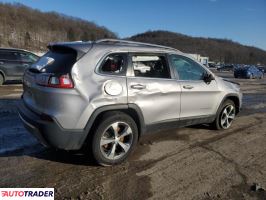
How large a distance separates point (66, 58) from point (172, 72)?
1799 millimetres

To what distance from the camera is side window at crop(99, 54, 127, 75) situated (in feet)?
15.6

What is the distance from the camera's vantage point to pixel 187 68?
5977 millimetres

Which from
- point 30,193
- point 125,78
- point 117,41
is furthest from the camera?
point 117,41

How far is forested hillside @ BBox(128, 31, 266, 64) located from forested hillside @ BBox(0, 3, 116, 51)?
26.8 metres

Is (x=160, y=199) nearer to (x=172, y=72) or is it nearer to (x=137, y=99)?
(x=137, y=99)

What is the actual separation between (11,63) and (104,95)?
10.9 metres

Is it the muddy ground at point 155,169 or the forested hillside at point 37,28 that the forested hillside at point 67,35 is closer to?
→ the forested hillside at point 37,28

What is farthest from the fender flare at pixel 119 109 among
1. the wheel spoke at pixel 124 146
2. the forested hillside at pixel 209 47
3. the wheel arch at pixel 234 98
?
the forested hillside at pixel 209 47

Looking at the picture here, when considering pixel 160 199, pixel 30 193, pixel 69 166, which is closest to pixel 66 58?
pixel 69 166

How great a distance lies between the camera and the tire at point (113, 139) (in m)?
4.61

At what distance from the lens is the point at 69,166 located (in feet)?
15.6

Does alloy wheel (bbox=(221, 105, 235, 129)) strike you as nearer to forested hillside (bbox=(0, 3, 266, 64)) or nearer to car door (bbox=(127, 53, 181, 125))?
car door (bbox=(127, 53, 181, 125))

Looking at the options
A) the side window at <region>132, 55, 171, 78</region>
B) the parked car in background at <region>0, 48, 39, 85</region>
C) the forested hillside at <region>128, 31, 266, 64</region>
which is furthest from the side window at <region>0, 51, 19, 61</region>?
the forested hillside at <region>128, 31, 266, 64</region>

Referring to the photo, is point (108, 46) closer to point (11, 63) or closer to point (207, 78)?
point (207, 78)
